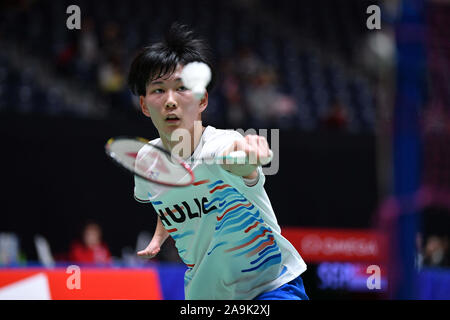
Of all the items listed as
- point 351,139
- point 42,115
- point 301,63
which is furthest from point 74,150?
point 301,63

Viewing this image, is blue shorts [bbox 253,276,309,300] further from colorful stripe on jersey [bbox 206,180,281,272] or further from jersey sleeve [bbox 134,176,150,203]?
jersey sleeve [bbox 134,176,150,203]

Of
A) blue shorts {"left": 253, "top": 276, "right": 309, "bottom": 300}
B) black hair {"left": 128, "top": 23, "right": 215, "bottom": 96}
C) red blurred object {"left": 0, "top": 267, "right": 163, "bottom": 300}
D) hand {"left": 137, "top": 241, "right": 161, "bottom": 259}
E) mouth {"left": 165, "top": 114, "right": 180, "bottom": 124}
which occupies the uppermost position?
black hair {"left": 128, "top": 23, "right": 215, "bottom": 96}

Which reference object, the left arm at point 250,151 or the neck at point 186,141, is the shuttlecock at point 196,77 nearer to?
the neck at point 186,141

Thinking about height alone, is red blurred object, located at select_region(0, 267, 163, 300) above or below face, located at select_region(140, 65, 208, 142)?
below

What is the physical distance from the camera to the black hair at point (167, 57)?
296cm

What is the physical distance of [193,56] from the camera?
300cm

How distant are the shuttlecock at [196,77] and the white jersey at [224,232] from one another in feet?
0.64

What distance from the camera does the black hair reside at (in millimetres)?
2963

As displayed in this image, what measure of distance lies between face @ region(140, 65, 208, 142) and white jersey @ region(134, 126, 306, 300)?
0.38 ft

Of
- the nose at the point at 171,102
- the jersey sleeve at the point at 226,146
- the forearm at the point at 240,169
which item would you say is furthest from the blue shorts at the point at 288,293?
the nose at the point at 171,102

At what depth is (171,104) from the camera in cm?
288

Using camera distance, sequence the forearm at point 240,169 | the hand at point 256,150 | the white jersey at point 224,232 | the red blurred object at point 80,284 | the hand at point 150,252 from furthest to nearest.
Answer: the red blurred object at point 80,284, the hand at point 150,252, the white jersey at point 224,232, the forearm at point 240,169, the hand at point 256,150

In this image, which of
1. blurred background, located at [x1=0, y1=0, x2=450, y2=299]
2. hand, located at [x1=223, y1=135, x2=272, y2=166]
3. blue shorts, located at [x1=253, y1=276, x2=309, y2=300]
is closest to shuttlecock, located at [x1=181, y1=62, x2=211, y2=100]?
hand, located at [x1=223, y1=135, x2=272, y2=166]

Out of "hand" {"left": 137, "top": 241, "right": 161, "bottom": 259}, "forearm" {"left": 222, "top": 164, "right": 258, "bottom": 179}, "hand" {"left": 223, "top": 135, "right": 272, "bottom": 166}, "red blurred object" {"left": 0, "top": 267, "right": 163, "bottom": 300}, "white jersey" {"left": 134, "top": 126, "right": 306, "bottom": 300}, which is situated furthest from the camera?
"red blurred object" {"left": 0, "top": 267, "right": 163, "bottom": 300}
